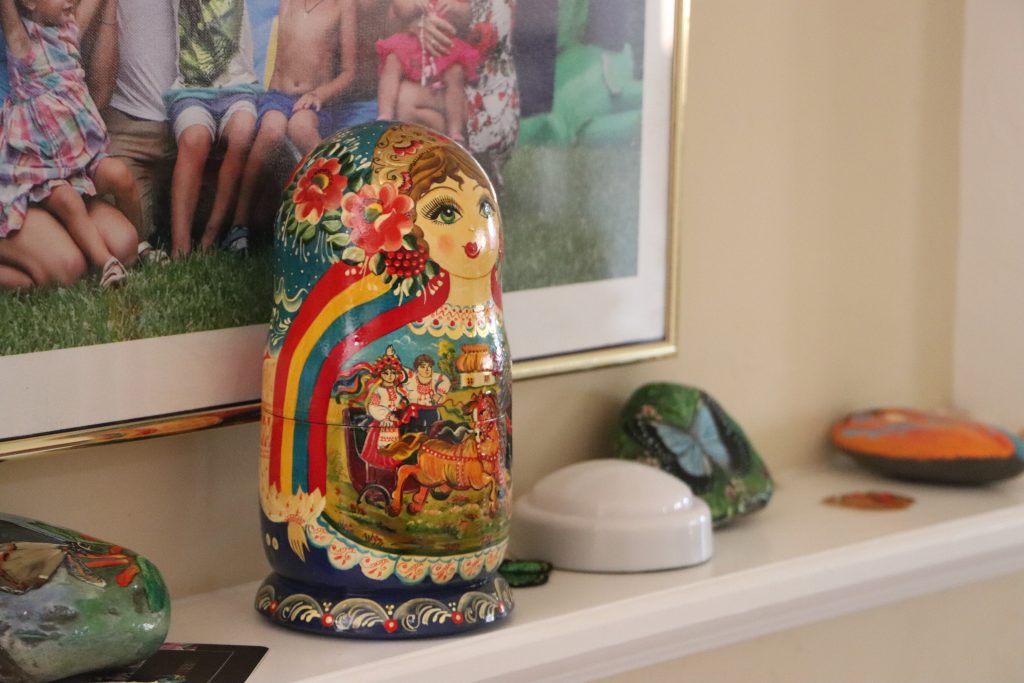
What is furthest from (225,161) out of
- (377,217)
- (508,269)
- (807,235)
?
(807,235)

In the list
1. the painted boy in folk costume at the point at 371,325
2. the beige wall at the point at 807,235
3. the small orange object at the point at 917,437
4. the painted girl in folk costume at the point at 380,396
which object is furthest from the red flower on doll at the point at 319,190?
the small orange object at the point at 917,437

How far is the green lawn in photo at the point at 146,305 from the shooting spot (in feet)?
2.65

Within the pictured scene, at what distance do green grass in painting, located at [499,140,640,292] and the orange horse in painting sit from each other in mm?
227

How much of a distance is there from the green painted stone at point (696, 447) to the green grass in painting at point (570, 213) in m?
0.12

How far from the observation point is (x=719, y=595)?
995 mm

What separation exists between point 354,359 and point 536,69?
36cm

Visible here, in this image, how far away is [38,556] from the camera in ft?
2.40

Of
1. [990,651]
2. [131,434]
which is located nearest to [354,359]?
[131,434]

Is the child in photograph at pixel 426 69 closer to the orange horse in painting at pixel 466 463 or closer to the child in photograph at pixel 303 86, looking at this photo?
the child in photograph at pixel 303 86

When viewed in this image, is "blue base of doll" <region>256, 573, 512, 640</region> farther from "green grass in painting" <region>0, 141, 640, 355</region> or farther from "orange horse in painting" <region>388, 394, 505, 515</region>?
"green grass in painting" <region>0, 141, 640, 355</region>

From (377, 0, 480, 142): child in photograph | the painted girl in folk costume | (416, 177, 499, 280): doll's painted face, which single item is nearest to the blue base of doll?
the painted girl in folk costume

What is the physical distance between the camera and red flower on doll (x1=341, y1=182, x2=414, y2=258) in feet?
2.68

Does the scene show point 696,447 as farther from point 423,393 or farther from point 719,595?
point 423,393

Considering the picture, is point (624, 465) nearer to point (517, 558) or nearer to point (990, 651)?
point (517, 558)
